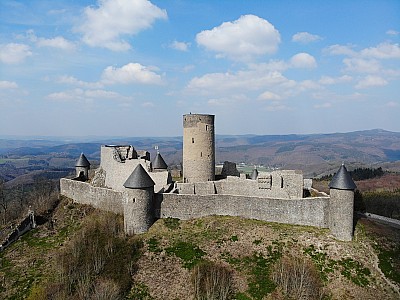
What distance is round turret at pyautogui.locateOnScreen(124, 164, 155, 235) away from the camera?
87.0 feet

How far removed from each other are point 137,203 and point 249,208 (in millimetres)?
8484

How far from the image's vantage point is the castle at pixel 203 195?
26000 mm

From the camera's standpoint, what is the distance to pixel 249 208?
2759cm

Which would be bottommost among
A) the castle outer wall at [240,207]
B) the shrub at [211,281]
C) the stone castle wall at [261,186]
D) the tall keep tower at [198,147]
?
the shrub at [211,281]

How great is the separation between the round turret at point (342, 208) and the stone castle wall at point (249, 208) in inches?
29.8

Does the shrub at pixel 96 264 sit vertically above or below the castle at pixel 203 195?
below

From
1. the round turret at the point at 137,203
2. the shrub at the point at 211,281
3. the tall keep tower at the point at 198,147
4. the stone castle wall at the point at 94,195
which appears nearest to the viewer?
the shrub at the point at 211,281

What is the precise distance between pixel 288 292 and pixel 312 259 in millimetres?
3545

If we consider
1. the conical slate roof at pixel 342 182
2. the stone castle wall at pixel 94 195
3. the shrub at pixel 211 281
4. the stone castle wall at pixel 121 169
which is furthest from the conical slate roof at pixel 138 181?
the conical slate roof at pixel 342 182

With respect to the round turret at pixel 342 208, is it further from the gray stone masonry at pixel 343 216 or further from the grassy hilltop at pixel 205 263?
the grassy hilltop at pixel 205 263

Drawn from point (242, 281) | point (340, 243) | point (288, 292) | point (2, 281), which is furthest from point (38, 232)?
point (340, 243)

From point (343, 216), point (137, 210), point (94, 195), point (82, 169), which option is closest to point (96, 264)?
point (137, 210)

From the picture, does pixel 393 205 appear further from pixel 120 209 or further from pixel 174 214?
pixel 120 209

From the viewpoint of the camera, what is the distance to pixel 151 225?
27.3 meters
